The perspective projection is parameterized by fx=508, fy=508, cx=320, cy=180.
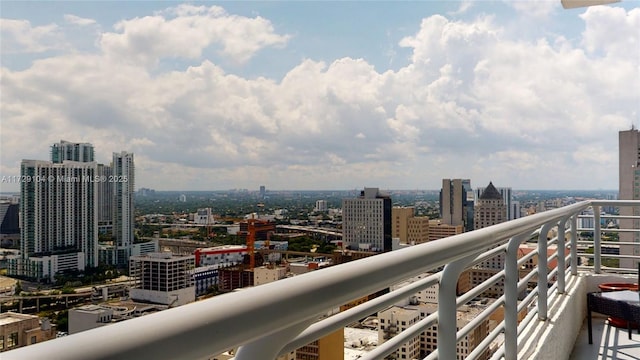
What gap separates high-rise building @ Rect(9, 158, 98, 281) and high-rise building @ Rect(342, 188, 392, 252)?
25.3 ft

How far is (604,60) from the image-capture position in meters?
22.3

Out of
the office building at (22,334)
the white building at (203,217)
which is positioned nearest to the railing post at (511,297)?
the office building at (22,334)

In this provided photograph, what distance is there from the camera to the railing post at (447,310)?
1271 mm

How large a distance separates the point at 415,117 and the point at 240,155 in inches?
487

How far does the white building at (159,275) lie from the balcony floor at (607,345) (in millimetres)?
7972

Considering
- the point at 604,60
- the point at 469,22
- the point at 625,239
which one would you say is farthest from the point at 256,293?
the point at 469,22

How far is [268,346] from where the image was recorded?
64 cm

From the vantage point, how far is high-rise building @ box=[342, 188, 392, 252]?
57.0 ft

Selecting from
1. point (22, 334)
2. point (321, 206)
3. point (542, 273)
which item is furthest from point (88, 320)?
point (321, 206)

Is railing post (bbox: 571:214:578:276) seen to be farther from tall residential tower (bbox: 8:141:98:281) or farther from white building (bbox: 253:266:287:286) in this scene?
tall residential tower (bbox: 8:141:98:281)

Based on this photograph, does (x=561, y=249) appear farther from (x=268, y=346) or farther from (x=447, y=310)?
(x=268, y=346)

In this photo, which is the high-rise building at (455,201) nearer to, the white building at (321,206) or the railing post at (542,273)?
the white building at (321,206)

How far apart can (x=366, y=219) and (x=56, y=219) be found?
10283mm

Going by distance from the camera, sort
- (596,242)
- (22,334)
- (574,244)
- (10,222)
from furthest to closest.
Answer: (10,222) → (596,242) → (574,244) → (22,334)
